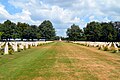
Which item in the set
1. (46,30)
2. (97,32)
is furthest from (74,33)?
(97,32)

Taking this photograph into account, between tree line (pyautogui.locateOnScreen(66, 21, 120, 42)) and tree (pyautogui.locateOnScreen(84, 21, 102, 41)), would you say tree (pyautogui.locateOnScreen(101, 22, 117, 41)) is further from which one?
tree (pyautogui.locateOnScreen(84, 21, 102, 41))

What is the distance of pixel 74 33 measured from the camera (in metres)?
157

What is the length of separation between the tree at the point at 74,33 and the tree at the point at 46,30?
14.1m

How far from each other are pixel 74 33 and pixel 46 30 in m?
20.9

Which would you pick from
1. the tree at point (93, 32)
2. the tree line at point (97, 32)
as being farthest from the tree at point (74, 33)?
the tree at point (93, 32)

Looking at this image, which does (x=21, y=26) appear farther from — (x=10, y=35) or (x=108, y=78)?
(x=108, y=78)

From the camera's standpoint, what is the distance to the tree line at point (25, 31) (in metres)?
114

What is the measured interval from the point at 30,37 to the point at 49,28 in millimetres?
19651

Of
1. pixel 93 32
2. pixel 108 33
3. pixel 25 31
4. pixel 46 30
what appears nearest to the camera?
pixel 108 33

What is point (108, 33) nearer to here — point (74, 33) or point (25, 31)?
point (74, 33)

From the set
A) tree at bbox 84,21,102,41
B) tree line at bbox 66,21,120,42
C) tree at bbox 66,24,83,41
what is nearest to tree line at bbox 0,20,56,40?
tree at bbox 66,24,83,41

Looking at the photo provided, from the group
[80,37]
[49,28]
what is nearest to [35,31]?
[49,28]

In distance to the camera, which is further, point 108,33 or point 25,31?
point 25,31

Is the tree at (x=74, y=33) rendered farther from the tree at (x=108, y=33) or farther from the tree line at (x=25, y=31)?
the tree at (x=108, y=33)
